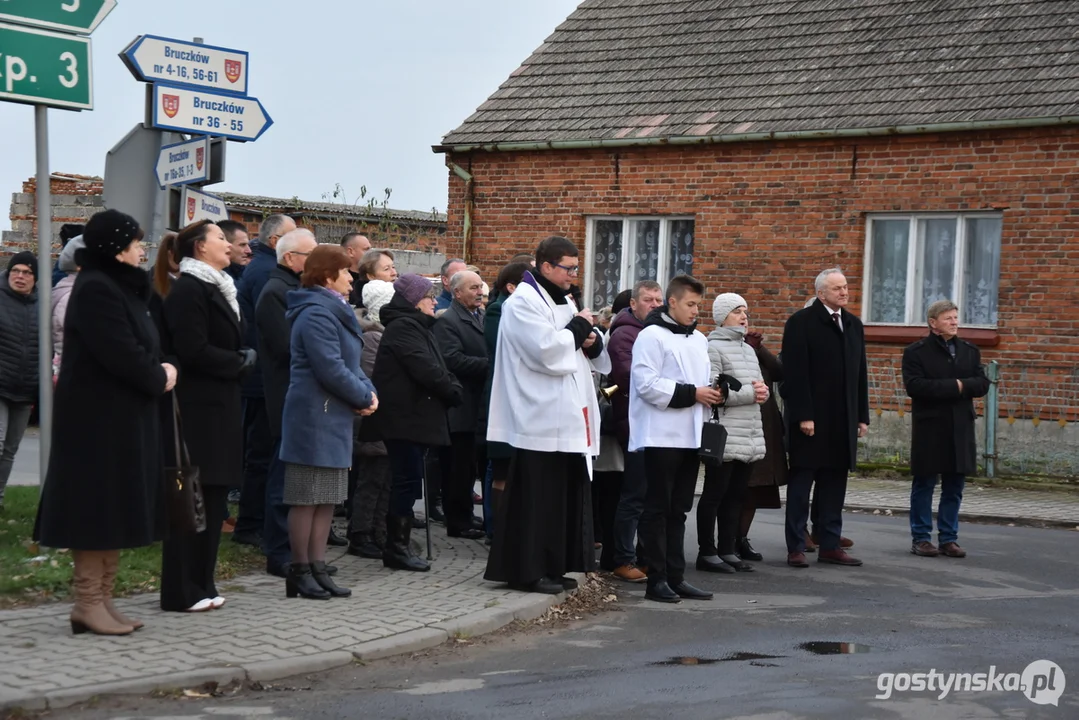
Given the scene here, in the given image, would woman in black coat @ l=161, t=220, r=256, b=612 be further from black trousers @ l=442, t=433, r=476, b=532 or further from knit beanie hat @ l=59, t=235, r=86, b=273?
black trousers @ l=442, t=433, r=476, b=532

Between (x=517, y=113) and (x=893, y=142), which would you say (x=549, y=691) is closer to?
(x=893, y=142)

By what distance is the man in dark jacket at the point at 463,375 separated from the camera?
34.3 feet

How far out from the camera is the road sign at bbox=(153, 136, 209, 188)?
10.1 m

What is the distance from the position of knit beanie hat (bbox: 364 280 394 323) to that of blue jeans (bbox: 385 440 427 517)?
3.86ft

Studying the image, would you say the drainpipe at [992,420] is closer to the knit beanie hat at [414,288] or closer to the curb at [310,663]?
the knit beanie hat at [414,288]

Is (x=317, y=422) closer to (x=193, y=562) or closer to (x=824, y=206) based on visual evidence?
(x=193, y=562)

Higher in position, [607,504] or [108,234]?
[108,234]

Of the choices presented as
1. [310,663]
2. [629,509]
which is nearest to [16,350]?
[629,509]

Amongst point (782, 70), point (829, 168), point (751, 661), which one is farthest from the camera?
point (782, 70)

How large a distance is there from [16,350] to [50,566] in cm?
251

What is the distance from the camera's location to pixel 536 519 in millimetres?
8570

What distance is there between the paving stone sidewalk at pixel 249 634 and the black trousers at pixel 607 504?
1.28 meters

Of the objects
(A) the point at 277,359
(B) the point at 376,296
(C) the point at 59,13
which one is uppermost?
(C) the point at 59,13

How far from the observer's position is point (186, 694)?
610cm
